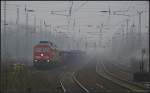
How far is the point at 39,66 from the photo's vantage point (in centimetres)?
4291

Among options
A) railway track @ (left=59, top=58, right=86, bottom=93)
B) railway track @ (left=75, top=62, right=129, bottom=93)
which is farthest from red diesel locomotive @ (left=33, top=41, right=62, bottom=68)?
railway track @ (left=75, top=62, right=129, bottom=93)

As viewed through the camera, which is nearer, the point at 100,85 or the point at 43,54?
the point at 100,85

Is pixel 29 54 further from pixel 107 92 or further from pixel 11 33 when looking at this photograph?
pixel 107 92

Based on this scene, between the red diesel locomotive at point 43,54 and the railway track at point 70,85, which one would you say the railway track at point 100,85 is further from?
the red diesel locomotive at point 43,54

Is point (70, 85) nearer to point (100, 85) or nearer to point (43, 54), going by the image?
point (100, 85)

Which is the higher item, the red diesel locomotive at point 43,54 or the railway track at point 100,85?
the red diesel locomotive at point 43,54

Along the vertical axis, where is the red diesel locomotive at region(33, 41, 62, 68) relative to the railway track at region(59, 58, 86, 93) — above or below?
above

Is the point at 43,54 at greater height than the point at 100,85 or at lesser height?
greater

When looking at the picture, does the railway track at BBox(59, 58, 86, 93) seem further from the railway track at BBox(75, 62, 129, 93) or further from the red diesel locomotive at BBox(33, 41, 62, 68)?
the red diesel locomotive at BBox(33, 41, 62, 68)

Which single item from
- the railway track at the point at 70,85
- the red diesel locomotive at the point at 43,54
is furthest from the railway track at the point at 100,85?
the red diesel locomotive at the point at 43,54

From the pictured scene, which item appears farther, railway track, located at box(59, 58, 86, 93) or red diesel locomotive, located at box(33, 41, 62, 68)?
red diesel locomotive, located at box(33, 41, 62, 68)

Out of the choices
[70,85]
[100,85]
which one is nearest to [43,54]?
[70,85]

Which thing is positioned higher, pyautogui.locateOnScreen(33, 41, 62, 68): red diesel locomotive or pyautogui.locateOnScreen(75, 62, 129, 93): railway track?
pyautogui.locateOnScreen(33, 41, 62, 68): red diesel locomotive

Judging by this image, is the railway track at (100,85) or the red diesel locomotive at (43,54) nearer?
the railway track at (100,85)
